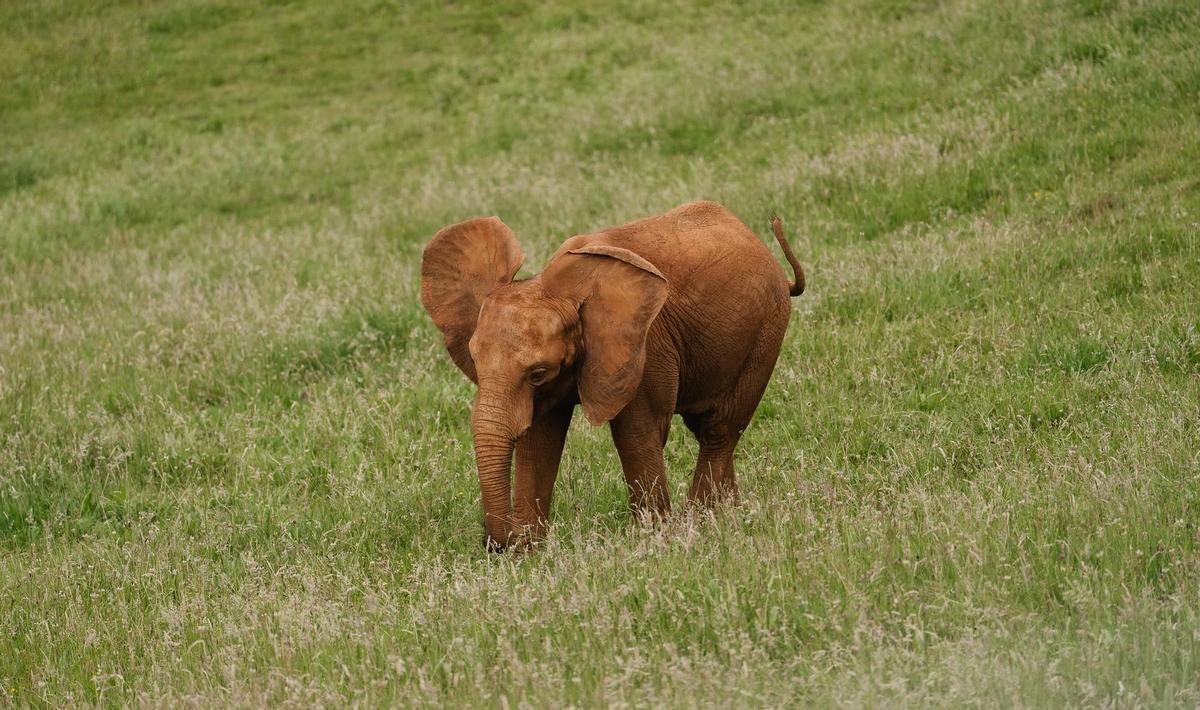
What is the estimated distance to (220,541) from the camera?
7.55 meters

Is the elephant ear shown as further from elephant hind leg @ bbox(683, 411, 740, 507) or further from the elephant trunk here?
elephant hind leg @ bbox(683, 411, 740, 507)

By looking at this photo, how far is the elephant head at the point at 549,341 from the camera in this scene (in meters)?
6.05

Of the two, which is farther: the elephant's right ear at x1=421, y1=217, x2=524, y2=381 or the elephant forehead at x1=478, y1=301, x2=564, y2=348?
the elephant's right ear at x1=421, y1=217, x2=524, y2=381

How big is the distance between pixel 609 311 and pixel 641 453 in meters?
0.86

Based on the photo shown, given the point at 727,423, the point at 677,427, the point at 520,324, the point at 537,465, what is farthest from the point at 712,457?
the point at 520,324

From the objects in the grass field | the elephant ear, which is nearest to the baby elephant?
the elephant ear

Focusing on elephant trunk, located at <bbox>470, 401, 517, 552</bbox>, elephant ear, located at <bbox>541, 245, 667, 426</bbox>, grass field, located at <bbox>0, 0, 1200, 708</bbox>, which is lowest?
grass field, located at <bbox>0, 0, 1200, 708</bbox>

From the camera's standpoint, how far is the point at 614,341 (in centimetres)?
634

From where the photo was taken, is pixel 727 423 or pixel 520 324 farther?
pixel 727 423

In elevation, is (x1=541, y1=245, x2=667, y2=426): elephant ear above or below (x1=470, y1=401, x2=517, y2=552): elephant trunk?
above

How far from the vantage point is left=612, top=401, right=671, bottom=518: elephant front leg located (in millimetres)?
6770

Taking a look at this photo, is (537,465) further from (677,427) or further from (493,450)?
(677,427)

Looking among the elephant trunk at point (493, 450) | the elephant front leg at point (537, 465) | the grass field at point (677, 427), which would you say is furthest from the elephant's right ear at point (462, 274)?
the grass field at point (677, 427)

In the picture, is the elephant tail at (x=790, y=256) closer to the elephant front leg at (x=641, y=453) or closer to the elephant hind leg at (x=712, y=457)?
the elephant hind leg at (x=712, y=457)
